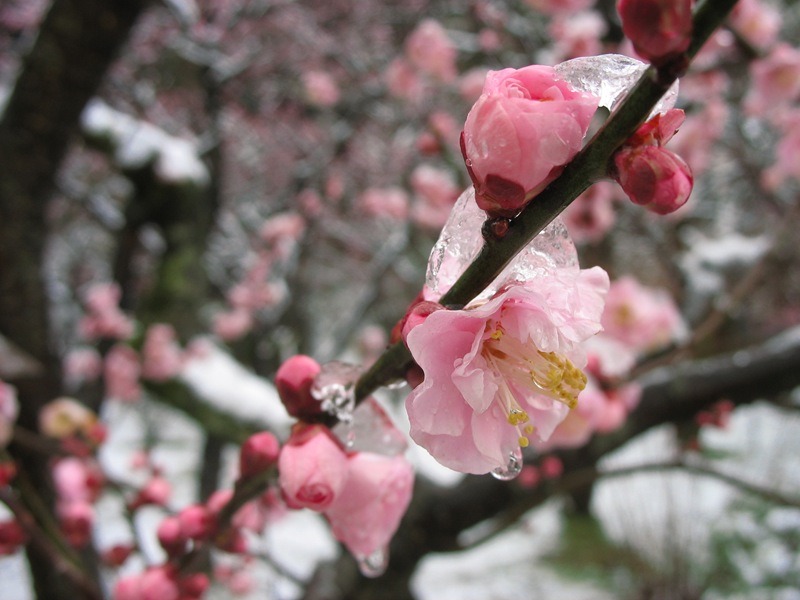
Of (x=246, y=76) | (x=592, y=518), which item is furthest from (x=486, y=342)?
(x=592, y=518)

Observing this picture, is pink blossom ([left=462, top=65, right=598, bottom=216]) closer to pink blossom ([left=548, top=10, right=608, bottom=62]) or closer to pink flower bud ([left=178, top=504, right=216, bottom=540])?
pink flower bud ([left=178, top=504, right=216, bottom=540])

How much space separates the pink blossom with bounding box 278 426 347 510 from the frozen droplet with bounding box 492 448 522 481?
12 cm

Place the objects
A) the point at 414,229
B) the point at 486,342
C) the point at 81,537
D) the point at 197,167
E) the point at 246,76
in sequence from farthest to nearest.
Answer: the point at 246,76, the point at 414,229, the point at 197,167, the point at 81,537, the point at 486,342

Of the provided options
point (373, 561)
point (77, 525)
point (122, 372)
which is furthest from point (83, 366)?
point (373, 561)

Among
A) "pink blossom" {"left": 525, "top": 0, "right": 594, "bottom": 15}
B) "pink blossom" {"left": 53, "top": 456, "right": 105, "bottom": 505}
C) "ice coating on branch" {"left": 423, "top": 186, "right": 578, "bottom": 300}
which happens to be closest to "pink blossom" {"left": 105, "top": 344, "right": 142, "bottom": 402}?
"pink blossom" {"left": 53, "top": 456, "right": 105, "bottom": 505}

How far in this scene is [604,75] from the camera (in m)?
0.29

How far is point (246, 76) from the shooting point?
172 inches

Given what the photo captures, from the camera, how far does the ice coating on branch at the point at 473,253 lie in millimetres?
309

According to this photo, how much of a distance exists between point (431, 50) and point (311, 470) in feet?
9.73

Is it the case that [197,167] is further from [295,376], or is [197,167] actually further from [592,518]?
[592,518]

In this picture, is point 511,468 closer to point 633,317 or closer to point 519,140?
point 519,140

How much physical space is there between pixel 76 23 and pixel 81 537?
1.46 meters

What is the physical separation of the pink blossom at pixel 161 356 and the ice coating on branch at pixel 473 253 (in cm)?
185

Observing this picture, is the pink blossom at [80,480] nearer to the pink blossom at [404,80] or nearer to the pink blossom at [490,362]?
the pink blossom at [490,362]
